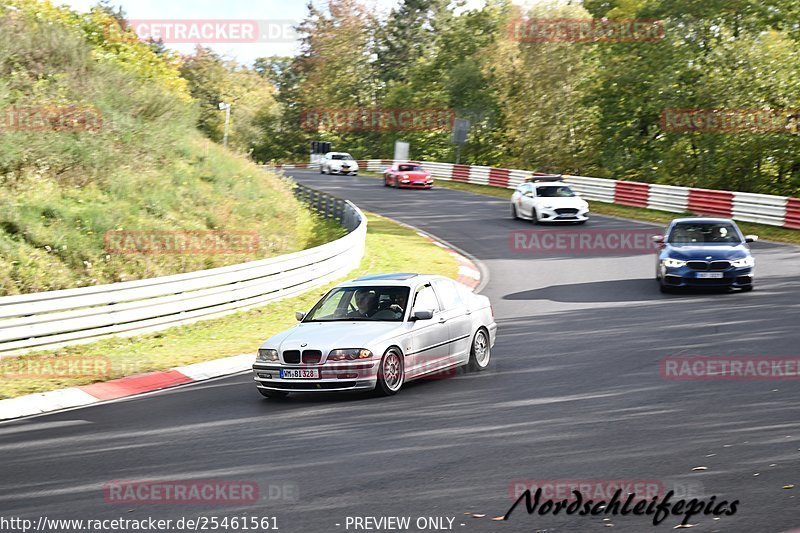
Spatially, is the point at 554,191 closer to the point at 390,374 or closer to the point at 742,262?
the point at 742,262

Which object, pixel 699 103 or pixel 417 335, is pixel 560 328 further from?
pixel 699 103

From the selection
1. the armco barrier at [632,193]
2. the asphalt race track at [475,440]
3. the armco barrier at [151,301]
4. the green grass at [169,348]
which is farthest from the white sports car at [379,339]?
the armco barrier at [632,193]

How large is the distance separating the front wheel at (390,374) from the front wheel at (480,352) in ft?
5.31

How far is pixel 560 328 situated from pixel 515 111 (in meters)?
45.4

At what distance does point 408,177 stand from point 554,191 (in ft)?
58.4

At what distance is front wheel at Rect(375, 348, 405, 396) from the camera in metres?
11.5

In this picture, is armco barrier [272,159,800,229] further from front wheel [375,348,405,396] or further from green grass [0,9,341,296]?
front wheel [375,348,405,396]

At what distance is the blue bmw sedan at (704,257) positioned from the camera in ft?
64.0

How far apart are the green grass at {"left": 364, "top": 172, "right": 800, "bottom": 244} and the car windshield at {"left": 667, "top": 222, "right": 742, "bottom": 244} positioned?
8859 mm

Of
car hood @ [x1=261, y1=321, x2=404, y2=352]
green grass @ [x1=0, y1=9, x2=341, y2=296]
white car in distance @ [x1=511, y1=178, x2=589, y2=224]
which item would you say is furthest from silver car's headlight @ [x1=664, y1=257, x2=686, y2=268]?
white car in distance @ [x1=511, y1=178, x2=589, y2=224]

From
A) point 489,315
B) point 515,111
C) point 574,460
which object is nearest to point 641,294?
point 489,315

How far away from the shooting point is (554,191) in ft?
115

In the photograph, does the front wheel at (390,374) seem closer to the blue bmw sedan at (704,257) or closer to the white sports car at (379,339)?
the white sports car at (379,339)

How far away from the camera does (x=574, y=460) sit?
26.9 feet
